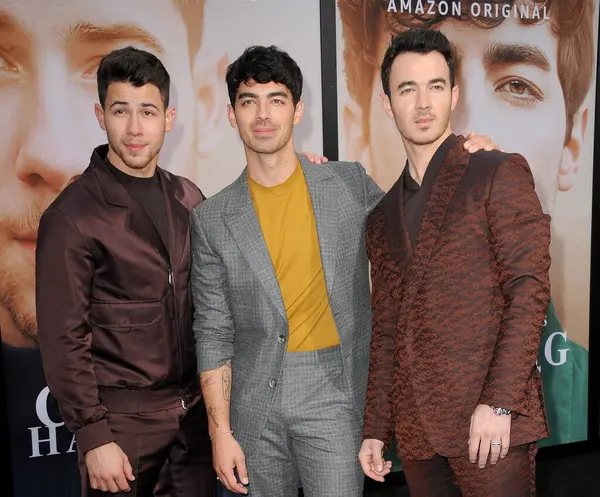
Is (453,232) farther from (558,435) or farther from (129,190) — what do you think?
(558,435)

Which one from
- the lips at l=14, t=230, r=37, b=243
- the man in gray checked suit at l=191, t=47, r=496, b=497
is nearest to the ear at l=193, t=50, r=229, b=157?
the lips at l=14, t=230, r=37, b=243

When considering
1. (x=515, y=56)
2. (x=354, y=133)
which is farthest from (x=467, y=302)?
(x=515, y=56)

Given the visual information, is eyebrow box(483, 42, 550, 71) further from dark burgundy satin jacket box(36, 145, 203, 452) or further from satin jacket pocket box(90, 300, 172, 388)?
satin jacket pocket box(90, 300, 172, 388)

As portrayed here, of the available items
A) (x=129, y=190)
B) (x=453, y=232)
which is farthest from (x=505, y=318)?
(x=129, y=190)

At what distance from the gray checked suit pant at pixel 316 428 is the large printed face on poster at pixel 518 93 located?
1944 mm

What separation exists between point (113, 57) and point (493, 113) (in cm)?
266

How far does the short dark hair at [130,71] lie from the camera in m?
2.37

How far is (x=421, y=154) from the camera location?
81.9 inches

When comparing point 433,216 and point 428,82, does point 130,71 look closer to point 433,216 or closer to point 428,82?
point 428,82

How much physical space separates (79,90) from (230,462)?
2.22 metres

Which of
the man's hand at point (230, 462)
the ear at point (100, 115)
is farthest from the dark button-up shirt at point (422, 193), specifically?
the ear at point (100, 115)

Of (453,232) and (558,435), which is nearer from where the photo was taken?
(453,232)

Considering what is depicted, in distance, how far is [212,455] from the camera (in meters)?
2.45

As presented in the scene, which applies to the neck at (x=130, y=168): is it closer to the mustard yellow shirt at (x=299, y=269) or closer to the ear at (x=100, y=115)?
the ear at (x=100, y=115)
